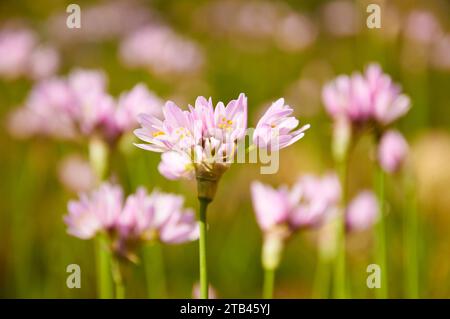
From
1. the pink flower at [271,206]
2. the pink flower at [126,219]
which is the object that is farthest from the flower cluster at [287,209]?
the pink flower at [126,219]

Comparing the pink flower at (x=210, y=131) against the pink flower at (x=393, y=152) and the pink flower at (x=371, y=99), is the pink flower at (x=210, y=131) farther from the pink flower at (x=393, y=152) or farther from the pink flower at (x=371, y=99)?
the pink flower at (x=393, y=152)

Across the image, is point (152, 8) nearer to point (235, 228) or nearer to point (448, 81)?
point (448, 81)

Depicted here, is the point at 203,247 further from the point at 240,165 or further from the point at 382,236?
the point at 240,165

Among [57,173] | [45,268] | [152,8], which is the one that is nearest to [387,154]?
[45,268]

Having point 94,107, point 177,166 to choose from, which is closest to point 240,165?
point 94,107

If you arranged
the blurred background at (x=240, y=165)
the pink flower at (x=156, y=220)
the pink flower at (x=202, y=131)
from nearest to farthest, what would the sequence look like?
1. the pink flower at (x=202, y=131)
2. the pink flower at (x=156, y=220)
3. the blurred background at (x=240, y=165)

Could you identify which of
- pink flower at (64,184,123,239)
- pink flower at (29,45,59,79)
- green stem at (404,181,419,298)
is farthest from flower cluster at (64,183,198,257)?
pink flower at (29,45,59,79)
